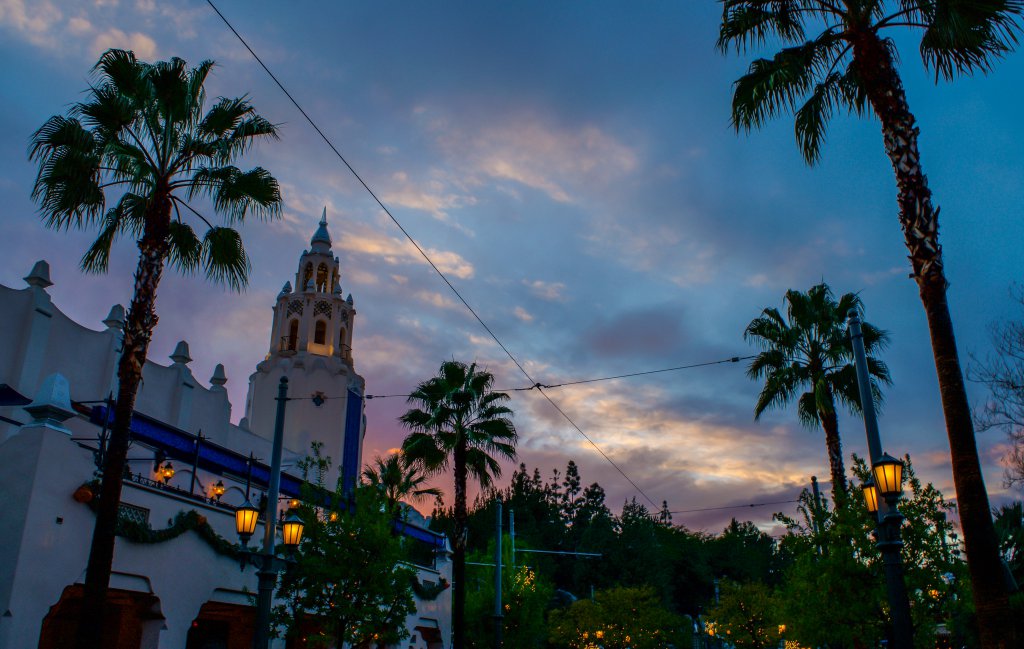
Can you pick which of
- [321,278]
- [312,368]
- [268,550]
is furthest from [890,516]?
[321,278]

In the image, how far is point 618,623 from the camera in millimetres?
45500

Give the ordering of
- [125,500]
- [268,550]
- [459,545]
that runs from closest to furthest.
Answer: [268,550], [125,500], [459,545]

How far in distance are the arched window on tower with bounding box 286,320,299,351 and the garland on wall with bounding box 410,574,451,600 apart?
2212 cm

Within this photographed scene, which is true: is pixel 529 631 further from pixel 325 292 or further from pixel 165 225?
pixel 165 225

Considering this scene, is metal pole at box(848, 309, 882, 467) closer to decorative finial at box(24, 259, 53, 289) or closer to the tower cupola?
decorative finial at box(24, 259, 53, 289)

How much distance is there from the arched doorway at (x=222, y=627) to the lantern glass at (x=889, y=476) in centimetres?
1597

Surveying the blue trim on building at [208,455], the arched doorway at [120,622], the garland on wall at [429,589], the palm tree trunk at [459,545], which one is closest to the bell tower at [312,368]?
the garland on wall at [429,589]

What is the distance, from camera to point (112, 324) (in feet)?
104

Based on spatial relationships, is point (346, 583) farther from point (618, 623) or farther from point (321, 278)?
point (321, 278)

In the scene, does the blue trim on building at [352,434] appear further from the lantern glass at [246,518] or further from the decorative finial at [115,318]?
the lantern glass at [246,518]

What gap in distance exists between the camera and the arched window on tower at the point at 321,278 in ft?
175

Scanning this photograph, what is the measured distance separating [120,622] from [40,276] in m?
14.9

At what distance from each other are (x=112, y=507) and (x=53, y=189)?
19.8ft

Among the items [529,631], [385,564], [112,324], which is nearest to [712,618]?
[529,631]
